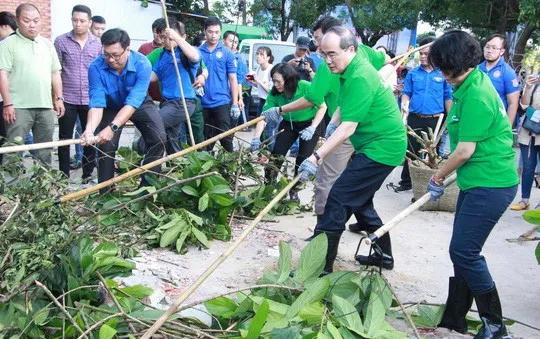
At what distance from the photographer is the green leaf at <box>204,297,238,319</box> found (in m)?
3.66

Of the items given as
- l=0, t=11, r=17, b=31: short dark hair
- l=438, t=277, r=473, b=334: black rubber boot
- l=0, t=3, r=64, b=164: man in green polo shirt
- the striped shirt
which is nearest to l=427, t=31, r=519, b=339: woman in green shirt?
l=438, t=277, r=473, b=334: black rubber boot

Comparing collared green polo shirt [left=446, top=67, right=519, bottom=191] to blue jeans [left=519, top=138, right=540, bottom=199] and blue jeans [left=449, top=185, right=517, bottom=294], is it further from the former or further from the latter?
blue jeans [left=519, top=138, right=540, bottom=199]

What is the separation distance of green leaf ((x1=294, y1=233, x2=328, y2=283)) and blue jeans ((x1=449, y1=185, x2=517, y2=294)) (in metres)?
0.79

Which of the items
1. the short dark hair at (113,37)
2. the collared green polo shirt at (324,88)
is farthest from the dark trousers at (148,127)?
the collared green polo shirt at (324,88)

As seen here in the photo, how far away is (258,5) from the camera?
31.6 meters

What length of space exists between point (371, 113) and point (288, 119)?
8.07 feet

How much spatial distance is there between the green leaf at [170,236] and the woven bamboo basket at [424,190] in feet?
9.75

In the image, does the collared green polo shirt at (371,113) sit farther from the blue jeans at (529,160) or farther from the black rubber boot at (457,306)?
the blue jeans at (529,160)

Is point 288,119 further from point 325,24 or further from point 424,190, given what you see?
point 424,190

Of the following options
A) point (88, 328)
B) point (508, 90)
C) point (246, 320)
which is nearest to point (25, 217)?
point (88, 328)

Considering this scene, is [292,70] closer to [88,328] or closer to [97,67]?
[97,67]

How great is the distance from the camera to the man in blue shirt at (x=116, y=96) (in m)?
5.68

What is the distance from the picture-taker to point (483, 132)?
11.9ft

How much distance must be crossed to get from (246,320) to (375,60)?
329cm
